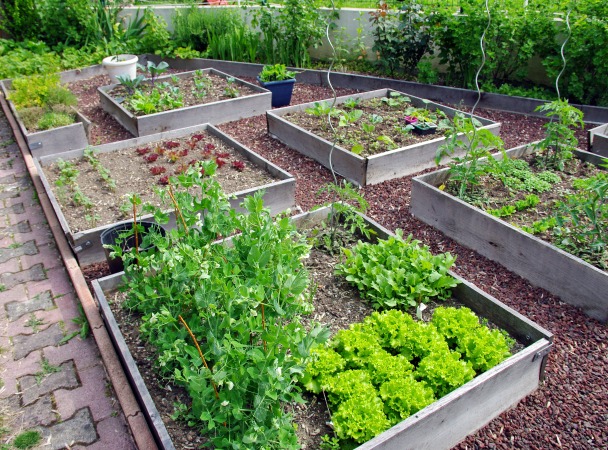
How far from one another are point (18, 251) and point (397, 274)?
9.86 feet

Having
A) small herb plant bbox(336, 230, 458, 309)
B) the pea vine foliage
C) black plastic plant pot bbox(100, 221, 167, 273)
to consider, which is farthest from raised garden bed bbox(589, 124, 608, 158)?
black plastic plant pot bbox(100, 221, 167, 273)

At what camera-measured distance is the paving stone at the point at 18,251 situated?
13.3ft

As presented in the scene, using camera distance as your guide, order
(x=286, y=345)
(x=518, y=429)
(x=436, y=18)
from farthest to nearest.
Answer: (x=436, y=18) < (x=518, y=429) < (x=286, y=345)

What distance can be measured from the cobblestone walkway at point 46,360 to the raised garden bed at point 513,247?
265 centimetres

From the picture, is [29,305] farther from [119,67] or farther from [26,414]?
[119,67]

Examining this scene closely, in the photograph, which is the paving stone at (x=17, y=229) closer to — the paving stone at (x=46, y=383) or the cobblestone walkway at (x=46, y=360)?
the cobblestone walkway at (x=46, y=360)

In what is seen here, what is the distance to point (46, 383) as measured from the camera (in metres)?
2.96

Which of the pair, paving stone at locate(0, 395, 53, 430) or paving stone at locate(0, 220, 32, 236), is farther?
paving stone at locate(0, 220, 32, 236)

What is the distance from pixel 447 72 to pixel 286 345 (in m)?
6.16

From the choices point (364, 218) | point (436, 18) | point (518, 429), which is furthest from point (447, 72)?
point (518, 429)

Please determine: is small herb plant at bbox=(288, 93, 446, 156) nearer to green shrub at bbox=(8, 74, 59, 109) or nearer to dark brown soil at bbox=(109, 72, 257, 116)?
dark brown soil at bbox=(109, 72, 257, 116)

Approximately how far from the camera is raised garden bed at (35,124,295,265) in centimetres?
404

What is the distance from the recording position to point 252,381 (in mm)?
2182

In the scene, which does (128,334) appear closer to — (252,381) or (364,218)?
(252,381)
